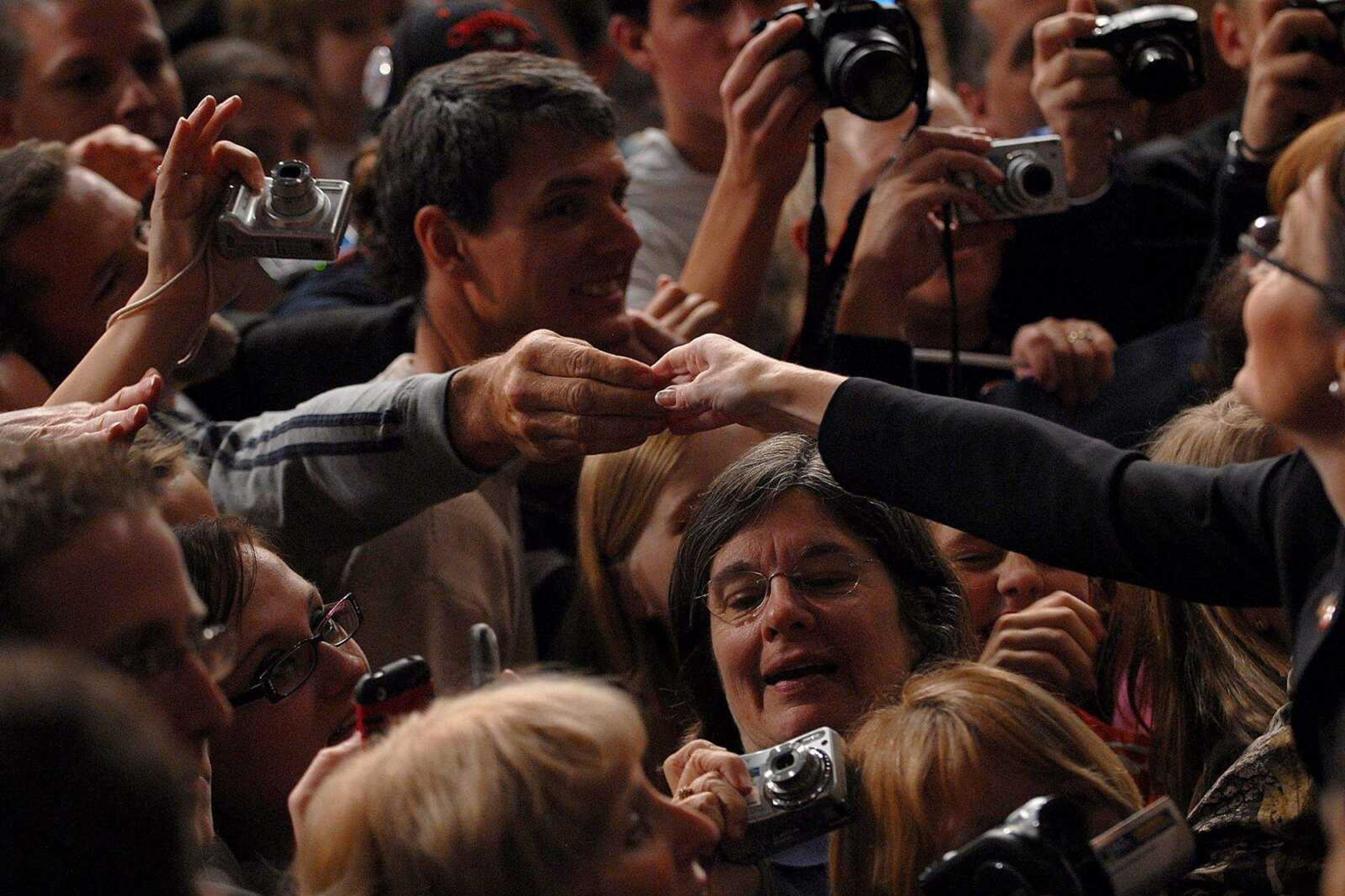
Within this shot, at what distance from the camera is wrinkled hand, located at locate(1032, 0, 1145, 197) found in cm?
299

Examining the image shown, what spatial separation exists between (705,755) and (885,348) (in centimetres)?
101

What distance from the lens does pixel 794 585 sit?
2.23 m

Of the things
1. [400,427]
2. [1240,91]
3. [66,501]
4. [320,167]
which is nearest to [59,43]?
[320,167]

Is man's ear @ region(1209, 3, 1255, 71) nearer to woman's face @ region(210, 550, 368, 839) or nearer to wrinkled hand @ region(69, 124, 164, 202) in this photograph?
wrinkled hand @ region(69, 124, 164, 202)

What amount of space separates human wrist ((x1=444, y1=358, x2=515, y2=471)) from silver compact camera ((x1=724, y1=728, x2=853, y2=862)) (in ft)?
2.19

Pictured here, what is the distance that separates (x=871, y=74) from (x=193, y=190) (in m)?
1.04

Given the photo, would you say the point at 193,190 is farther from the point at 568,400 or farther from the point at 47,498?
the point at 47,498

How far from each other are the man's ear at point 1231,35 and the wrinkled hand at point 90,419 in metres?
2.32

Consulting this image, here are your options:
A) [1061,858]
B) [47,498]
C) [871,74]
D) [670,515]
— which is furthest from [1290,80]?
[47,498]

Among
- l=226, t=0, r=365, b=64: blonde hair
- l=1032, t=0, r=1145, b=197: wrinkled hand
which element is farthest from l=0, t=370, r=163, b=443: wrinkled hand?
l=226, t=0, r=365, b=64: blonde hair

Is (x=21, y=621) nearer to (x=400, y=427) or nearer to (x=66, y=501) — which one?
(x=66, y=501)

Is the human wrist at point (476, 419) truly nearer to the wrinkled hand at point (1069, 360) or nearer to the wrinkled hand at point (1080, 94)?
the wrinkled hand at point (1069, 360)

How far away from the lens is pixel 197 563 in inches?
80.0

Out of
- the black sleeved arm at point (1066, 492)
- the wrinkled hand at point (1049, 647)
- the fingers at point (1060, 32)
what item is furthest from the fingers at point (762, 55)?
the black sleeved arm at point (1066, 492)
